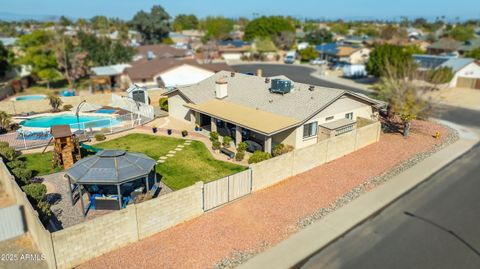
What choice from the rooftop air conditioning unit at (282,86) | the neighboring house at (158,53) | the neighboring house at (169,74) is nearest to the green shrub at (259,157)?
the rooftop air conditioning unit at (282,86)

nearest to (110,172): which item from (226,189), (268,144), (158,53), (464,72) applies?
(226,189)

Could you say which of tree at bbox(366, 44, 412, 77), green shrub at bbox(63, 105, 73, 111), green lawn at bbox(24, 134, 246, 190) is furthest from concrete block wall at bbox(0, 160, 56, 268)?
tree at bbox(366, 44, 412, 77)

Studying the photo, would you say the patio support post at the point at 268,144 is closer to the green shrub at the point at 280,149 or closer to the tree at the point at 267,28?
the green shrub at the point at 280,149

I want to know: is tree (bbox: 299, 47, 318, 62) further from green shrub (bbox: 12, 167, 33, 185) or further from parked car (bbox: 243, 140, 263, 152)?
green shrub (bbox: 12, 167, 33, 185)

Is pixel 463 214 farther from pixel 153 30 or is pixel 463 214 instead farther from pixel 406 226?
pixel 153 30

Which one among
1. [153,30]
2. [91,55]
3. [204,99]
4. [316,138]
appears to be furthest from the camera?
[153,30]

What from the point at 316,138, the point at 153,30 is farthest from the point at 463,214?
the point at 153,30
